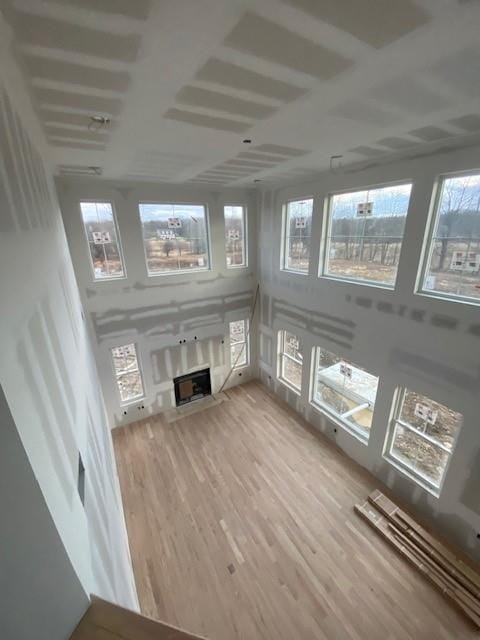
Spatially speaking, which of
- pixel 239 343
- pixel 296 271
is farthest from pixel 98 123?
pixel 239 343

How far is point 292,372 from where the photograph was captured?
5.87 m

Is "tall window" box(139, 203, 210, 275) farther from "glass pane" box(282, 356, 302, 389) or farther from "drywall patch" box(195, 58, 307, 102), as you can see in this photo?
"drywall patch" box(195, 58, 307, 102)

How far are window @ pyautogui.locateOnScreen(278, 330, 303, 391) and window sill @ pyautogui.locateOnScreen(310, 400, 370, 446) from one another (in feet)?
1.94

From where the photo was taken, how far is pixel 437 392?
324 centimetres

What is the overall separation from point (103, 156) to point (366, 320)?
4.07 m

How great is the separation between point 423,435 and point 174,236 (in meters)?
5.21

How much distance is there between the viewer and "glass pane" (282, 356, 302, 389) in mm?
5660

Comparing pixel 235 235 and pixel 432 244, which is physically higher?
pixel 235 235

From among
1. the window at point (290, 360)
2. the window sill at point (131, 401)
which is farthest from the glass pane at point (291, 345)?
the window sill at point (131, 401)

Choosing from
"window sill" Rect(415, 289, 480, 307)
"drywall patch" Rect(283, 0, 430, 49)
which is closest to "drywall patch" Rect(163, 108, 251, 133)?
"drywall patch" Rect(283, 0, 430, 49)

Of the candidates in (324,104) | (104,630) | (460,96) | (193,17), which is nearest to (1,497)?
(104,630)

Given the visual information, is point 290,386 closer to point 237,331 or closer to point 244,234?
point 237,331

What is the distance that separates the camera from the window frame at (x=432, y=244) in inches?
112

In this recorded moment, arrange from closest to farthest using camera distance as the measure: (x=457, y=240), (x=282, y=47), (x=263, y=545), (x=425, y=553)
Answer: (x=282, y=47)
(x=457, y=240)
(x=425, y=553)
(x=263, y=545)
